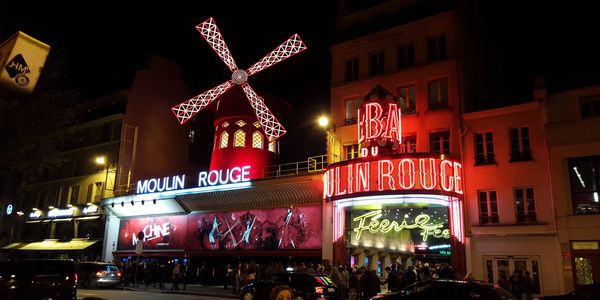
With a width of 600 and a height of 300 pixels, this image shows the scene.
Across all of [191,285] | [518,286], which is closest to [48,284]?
[518,286]

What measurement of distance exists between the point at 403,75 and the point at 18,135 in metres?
16.7

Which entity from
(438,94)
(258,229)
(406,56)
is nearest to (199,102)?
(258,229)

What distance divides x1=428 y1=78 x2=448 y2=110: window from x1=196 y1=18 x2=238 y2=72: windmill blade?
523 inches

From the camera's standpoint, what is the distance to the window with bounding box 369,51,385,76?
79.3 ft

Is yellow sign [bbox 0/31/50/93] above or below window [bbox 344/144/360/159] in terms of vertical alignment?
below

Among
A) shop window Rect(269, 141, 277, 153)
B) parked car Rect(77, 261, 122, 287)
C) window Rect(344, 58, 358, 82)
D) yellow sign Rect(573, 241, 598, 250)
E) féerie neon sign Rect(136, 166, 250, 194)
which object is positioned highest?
window Rect(344, 58, 358, 82)

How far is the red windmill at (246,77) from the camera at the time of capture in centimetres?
2902

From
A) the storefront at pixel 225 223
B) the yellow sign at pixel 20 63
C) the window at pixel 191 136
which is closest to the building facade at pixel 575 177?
the storefront at pixel 225 223

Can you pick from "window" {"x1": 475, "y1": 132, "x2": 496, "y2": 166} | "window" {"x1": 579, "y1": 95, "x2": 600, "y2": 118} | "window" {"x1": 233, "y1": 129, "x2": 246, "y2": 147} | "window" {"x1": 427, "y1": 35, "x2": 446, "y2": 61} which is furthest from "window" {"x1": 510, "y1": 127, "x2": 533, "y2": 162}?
"window" {"x1": 233, "y1": 129, "x2": 246, "y2": 147}

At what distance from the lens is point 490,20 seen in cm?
2606

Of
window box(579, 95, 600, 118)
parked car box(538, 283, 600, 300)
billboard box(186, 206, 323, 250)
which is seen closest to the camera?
parked car box(538, 283, 600, 300)

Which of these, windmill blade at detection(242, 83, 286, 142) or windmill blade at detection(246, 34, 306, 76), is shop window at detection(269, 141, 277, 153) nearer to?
windmill blade at detection(242, 83, 286, 142)

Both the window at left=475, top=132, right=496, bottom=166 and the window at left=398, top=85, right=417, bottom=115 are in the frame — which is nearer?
the window at left=475, top=132, right=496, bottom=166

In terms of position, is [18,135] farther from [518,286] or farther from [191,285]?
[518,286]
